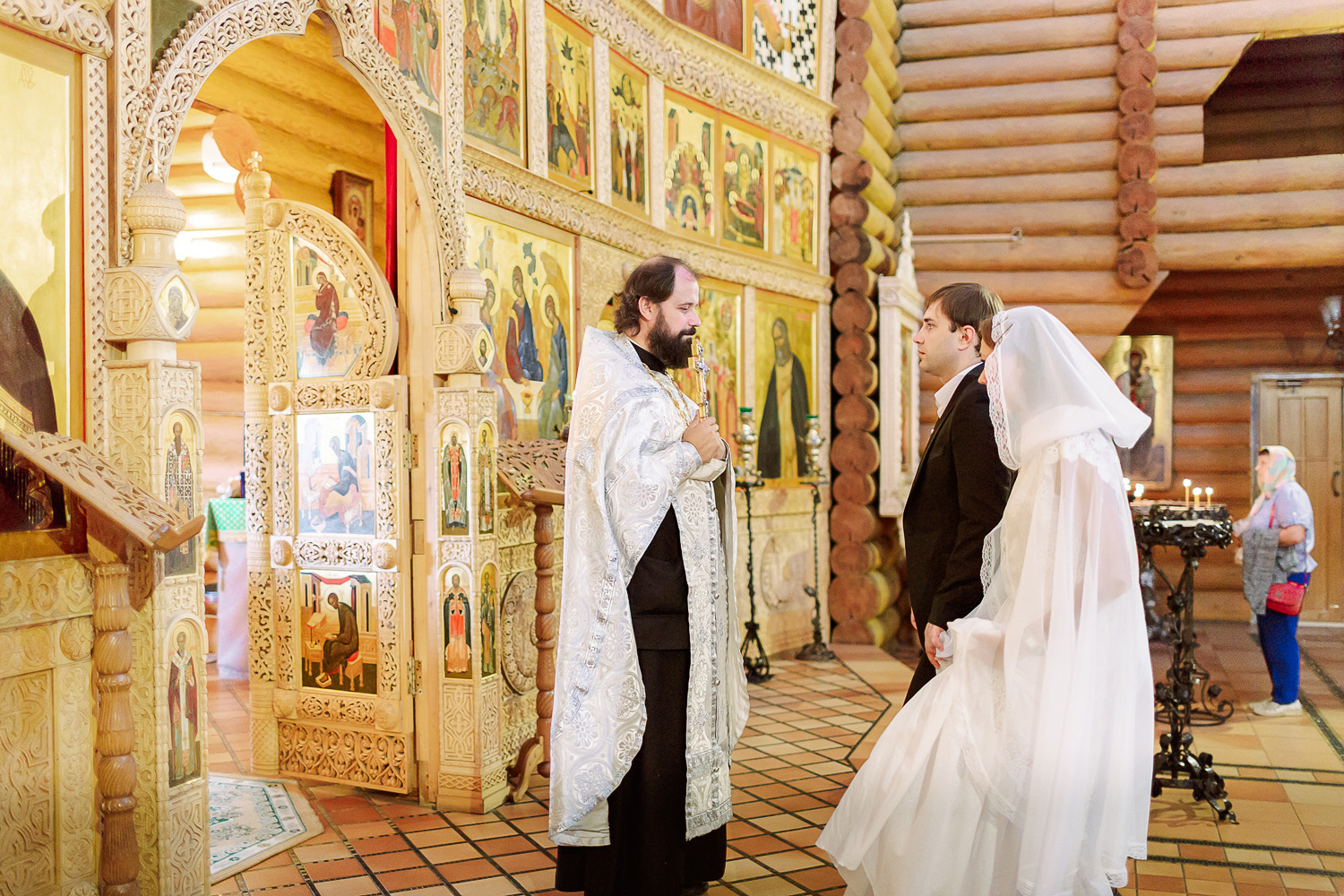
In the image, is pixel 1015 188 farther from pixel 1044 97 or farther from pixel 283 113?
pixel 283 113

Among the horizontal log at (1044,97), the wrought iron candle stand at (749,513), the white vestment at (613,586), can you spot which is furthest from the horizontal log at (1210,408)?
the white vestment at (613,586)

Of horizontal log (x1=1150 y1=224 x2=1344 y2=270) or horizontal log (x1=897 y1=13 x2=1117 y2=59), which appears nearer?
horizontal log (x1=1150 y1=224 x2=1344 y2=270)

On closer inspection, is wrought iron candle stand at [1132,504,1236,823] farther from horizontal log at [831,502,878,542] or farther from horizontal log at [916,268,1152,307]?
horizontal log at [916,268,1152,307]

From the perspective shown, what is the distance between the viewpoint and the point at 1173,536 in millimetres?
5219

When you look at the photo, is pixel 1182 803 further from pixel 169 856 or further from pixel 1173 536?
pixel 169 856

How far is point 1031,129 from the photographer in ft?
32.8

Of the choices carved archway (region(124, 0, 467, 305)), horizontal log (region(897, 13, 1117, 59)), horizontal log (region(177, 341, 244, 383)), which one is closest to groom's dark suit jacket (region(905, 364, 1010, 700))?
carved archway (region(124, 0, 467, 305))

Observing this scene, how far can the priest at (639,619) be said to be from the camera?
331cm

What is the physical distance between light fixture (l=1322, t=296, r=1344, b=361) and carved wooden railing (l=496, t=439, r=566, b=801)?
31.1ft

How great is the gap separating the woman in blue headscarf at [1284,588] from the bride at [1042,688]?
4627 millimetres

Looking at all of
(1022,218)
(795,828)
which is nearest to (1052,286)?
(1022,218)

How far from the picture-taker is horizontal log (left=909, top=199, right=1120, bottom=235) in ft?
32.3

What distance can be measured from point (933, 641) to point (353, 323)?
3.22m

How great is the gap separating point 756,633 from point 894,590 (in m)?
2.58
